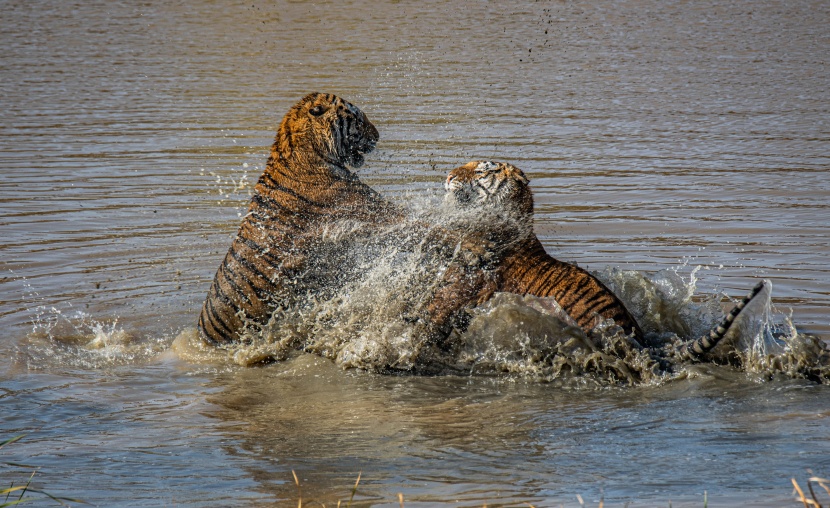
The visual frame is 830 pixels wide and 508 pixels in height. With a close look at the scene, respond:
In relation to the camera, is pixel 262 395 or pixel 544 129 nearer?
pixel 262 395

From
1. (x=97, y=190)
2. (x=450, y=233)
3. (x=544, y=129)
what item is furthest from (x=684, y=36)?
(x=450, y=233)

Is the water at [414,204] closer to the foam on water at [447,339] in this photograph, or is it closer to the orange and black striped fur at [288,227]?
the foam on water at [447,339]

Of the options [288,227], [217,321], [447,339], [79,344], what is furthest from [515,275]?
[79,344]

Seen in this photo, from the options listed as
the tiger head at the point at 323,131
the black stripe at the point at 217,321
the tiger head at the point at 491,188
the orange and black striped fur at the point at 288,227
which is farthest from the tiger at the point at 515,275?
the black stripe at the point at 217,321

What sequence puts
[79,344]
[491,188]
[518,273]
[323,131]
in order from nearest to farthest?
[518,273]
[491,188]
[323,131]
[79,344]

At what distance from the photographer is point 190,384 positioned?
5.41 m

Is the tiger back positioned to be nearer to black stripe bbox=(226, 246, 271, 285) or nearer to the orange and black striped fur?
the orange and black striped fur

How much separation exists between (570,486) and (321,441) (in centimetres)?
115

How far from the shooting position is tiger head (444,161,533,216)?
18.8ft

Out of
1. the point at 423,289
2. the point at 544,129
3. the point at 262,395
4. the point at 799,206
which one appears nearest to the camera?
the point at 262,395

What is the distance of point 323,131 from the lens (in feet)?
19.7

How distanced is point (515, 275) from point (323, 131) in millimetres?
1376

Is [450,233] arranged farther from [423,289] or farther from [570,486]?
[570,486]

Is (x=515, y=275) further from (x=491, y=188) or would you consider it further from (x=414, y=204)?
(x=414, y=204)
